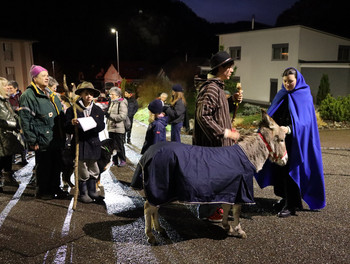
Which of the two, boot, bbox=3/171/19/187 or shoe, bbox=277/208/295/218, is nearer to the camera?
shoe, bbox=277/208/295/218

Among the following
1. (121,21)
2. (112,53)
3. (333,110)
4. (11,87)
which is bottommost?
(333,110)

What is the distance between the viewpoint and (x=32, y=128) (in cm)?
527

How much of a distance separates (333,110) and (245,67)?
50.1 ft

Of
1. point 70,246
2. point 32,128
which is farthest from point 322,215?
point 32,128

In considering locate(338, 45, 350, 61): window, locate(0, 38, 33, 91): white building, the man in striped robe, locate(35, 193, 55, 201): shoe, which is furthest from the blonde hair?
locate(0, 38, 33, 91): white building

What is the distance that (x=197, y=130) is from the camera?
4.47 metres

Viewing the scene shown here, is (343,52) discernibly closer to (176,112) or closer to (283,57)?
(283,57)

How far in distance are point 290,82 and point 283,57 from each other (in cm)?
2182

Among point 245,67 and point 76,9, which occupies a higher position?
point 76,9

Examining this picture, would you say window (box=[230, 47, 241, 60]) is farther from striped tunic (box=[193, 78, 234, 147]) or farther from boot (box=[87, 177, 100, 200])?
striped tunic (box=[193, 78, 234, 147])

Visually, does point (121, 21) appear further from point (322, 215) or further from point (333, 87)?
point (322, 215)

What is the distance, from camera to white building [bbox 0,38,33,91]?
119ft

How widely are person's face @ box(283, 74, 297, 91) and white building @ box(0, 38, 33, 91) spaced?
3827 centimetres

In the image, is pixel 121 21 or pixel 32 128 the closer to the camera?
pixel 32 128
